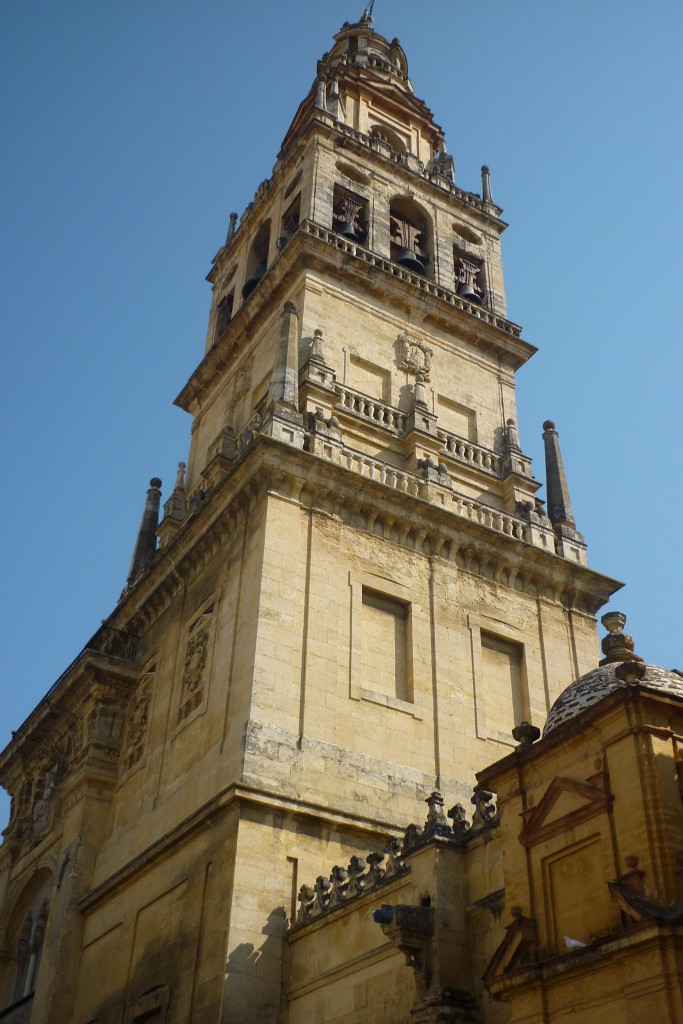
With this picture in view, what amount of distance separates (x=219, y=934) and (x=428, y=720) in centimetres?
626

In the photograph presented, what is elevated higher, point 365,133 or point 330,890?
point 365,133

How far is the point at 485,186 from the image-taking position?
38.5 meters

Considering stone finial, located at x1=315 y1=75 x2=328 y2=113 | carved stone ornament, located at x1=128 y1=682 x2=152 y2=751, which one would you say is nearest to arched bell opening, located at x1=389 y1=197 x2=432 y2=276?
stone finial, located at x1=315 y1=75 x2=328 y2=113

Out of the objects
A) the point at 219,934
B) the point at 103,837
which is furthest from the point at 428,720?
the point at 103,837

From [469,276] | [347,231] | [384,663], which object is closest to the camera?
[384,663]

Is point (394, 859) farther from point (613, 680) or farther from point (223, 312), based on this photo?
point (223, 312)

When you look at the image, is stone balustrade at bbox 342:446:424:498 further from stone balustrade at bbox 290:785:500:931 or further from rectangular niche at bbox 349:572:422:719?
stone balustrade at bbox 290:785:500:931

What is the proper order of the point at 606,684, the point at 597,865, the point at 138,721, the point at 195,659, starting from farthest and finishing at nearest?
the point at 138,721 < the point at 195,659 < the point at 606,684 < the point at 597,865

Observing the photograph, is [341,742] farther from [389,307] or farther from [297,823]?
[389,307]

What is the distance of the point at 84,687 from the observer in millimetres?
26484

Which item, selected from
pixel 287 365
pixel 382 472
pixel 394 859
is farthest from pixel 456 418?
pixel 394 859

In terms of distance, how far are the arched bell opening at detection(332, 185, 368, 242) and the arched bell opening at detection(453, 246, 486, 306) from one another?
3.39 meters

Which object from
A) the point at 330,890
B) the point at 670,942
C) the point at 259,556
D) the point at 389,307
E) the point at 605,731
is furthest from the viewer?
the point at 389,307

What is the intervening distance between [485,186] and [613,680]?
29.2 metres
